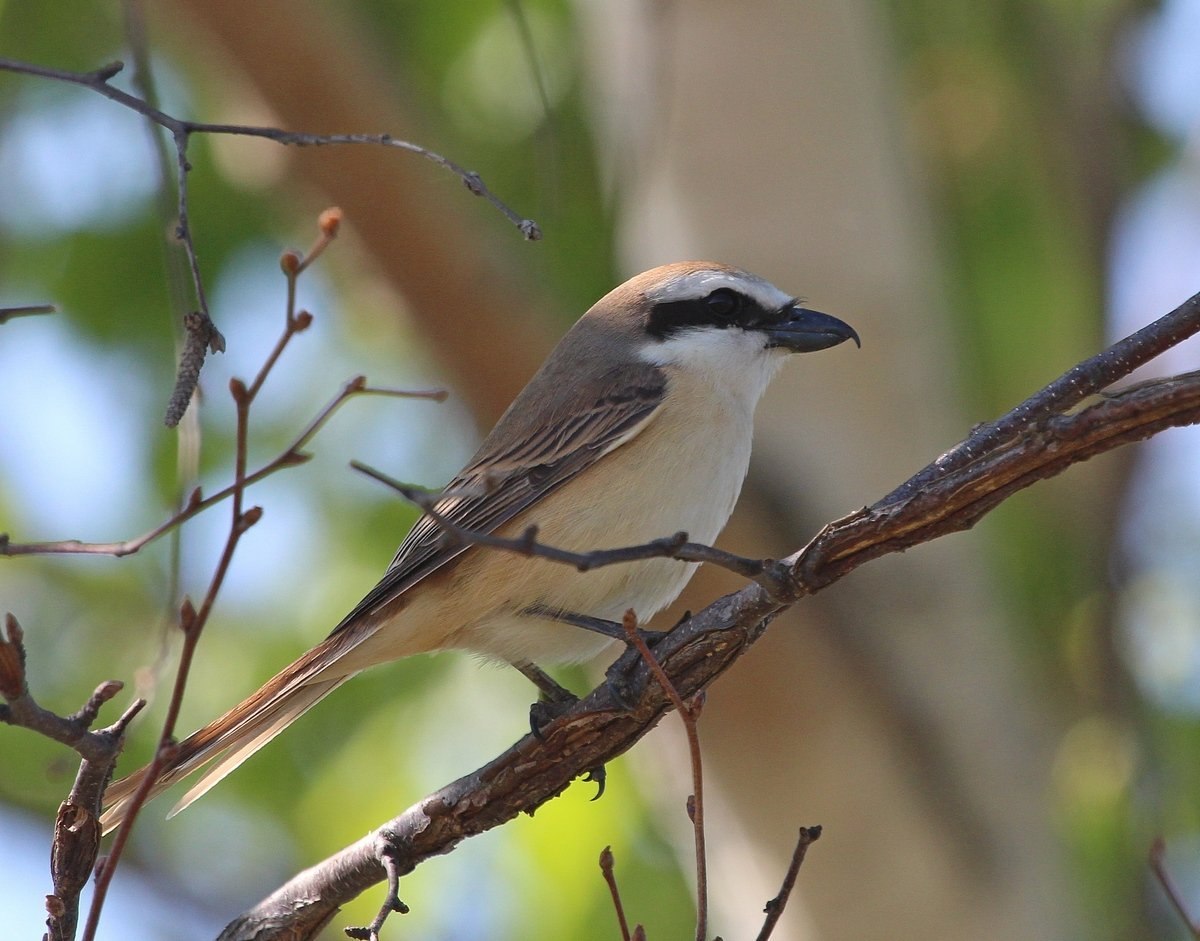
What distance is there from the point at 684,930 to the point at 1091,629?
2475 mm

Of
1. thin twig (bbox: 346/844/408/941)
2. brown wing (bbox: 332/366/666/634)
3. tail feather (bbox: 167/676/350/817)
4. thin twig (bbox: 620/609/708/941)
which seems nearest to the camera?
thin twig (bbox: 620/609/708/941)

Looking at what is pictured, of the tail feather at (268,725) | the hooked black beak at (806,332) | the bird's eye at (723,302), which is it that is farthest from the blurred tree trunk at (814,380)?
the tail feather at (268,725)

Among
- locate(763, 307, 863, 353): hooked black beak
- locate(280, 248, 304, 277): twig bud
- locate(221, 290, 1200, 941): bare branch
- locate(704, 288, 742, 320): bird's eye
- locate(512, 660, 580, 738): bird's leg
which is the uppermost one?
locate(704, 288, 742, 320): bird's eye

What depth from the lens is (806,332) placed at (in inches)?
174

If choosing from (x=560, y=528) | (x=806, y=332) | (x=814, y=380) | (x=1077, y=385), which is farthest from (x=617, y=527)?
(x=814, y=380)

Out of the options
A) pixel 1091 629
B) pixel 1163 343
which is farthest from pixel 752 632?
pixel 1091 629

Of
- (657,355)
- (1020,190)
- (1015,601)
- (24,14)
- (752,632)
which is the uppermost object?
(1020,190)

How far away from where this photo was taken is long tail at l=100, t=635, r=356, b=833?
3648 mm

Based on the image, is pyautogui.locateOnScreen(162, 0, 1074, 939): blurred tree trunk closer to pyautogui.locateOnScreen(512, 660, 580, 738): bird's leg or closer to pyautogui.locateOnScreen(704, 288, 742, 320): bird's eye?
pyautogui.locateOnScreen(704, 288, 742, 320): bird's eye

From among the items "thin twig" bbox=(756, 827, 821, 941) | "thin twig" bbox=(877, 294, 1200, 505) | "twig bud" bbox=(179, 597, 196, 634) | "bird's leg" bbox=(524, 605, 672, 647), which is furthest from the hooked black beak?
"twig bud" bbox=(179, 597, 196, 634)

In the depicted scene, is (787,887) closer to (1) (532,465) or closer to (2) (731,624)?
(2) (731,624)

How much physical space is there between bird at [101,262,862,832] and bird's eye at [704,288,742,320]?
0.18 metres

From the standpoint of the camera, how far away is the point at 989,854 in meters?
5.48

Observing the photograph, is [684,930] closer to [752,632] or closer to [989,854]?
[989,854]
